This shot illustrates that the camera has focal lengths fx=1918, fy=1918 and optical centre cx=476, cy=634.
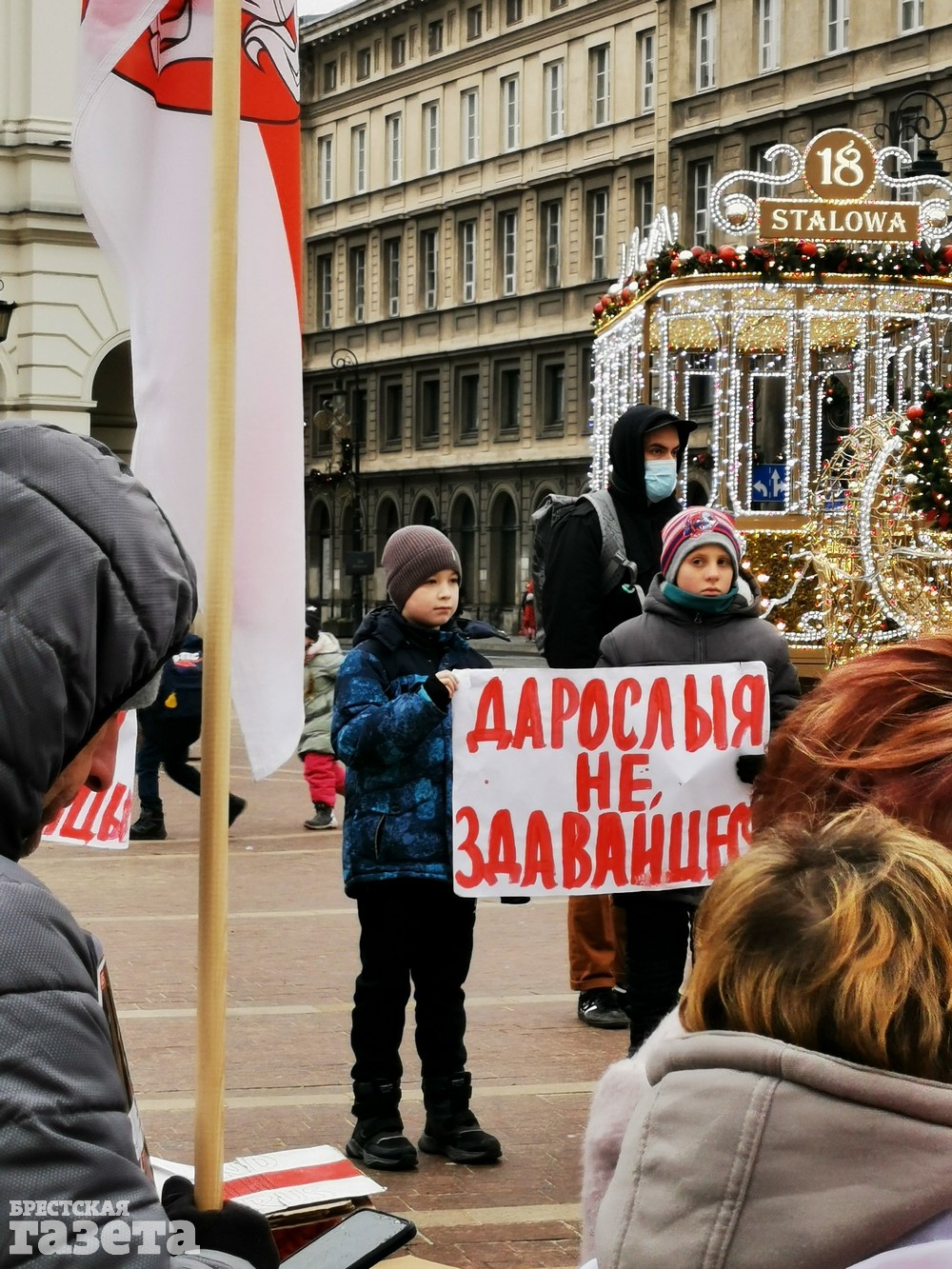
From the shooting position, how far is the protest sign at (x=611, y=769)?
213 inches

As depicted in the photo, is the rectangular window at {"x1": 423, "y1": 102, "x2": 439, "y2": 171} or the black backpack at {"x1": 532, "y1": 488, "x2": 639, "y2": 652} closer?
the black backpack at {"x1": 532, "y1": 488, "x2": 639, "y2": 652}

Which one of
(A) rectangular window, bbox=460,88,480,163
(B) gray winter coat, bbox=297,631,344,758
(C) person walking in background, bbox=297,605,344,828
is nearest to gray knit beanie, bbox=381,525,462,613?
(C) person walking in background, bbox=297,605,344,828

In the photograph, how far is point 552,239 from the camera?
52469 mm

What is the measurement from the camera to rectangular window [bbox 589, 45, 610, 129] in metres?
50.3

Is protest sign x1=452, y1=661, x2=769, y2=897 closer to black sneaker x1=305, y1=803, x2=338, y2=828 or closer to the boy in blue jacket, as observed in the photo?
the boy in blue jacket

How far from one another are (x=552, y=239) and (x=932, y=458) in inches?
1665

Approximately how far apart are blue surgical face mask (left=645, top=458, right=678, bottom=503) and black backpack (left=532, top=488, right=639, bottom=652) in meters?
0.15

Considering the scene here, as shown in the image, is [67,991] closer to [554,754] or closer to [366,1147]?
[366,1147]

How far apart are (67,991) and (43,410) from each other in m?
20.8

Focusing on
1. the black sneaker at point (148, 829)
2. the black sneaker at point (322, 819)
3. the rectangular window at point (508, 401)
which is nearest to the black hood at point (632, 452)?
the black sneaker at point (148, 829)

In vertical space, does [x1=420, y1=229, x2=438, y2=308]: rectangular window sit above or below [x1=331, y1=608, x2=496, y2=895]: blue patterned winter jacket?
above

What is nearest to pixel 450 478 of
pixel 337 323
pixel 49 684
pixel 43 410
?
pixel 337 323

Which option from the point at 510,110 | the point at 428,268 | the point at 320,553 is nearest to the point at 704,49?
the point at 510,110

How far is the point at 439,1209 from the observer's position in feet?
15.2
